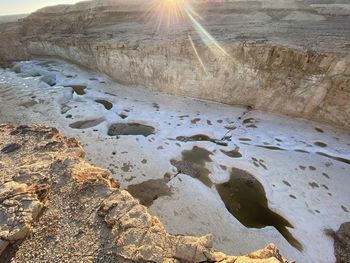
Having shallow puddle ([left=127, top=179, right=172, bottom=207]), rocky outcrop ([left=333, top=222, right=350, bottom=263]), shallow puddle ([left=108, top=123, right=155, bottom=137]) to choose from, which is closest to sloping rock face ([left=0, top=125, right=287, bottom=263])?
shallow puddle ([left=127, top=179, right=172, bottom=207])

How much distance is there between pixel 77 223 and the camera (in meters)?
3.93

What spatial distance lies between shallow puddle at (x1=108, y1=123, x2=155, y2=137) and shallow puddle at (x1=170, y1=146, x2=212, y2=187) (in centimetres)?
182

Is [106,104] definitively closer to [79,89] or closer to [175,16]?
[79,89]

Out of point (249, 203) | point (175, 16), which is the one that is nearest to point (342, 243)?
point (249, 203)

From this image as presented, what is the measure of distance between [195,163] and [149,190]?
1.70 meters

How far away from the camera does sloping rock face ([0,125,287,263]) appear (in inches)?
135

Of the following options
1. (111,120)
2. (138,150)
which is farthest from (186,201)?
(111,120)

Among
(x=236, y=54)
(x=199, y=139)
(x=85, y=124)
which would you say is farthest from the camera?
(x=236, y=54)

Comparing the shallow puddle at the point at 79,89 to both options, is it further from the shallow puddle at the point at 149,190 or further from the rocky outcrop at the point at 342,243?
the rocky outcrop at the point at 342,243

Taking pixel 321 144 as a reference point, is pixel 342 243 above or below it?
below

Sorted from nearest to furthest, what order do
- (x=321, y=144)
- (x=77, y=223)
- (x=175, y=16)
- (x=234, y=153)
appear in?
(x=77, y=223) → (x=234, y=153) → (x=321, y=144) → (x=175, y=16)

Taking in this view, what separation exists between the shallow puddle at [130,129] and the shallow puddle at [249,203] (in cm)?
338

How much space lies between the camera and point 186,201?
6172 millimetres

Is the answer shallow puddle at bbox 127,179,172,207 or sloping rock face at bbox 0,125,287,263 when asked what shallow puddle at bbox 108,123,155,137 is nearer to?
shallow puddle at bbox 127,179,172,207
